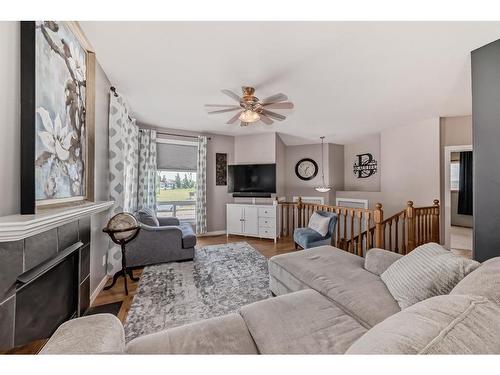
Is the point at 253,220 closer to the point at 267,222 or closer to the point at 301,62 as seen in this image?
the point at 267,222

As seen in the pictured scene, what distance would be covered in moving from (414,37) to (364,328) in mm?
2217

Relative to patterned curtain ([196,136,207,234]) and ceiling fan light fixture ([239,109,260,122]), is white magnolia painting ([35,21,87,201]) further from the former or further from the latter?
patterned curtain ([196,136,207,234])

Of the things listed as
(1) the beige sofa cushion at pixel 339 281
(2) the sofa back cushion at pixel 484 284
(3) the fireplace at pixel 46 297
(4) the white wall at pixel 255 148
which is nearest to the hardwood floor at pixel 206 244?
(3) the fireplace at pixel 46 297

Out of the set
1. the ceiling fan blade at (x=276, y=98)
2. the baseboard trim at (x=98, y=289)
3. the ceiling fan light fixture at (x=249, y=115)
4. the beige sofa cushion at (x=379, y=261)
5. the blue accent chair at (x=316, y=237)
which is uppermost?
the ceiling fan blade at (x=276, y=98)

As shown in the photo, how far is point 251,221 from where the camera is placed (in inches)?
178

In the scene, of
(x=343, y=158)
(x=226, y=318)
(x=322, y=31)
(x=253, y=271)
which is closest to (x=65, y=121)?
(x=226, y=318)

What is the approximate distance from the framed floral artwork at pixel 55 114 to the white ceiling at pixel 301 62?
0.32 m

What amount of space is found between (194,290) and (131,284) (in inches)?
32.8

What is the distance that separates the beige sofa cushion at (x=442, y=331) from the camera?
0.51 meters

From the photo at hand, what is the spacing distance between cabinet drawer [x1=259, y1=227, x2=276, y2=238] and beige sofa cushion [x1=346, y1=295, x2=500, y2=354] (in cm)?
369

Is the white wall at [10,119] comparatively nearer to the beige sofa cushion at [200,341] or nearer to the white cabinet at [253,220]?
the beige sofa cushion at [200,341]
